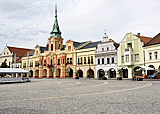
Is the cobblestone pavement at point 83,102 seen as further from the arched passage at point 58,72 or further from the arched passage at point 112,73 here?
the arched passage at point 58,72

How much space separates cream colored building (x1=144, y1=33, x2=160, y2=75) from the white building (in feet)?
29.9

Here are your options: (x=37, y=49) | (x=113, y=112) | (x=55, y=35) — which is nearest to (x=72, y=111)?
(x=113, y=112)

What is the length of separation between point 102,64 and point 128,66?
8085 millimetres

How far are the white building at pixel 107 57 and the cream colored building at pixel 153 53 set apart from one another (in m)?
9.11

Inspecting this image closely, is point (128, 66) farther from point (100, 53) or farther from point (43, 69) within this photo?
point (43, 69)

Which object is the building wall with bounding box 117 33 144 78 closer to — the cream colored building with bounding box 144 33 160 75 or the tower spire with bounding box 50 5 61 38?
the cream colored building with bounding box 144 33 160 75

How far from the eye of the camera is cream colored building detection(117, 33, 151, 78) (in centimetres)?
4989

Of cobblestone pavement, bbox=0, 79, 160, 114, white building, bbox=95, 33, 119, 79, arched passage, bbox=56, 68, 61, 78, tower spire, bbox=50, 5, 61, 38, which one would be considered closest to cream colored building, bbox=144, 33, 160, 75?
white building, bbox=95, 33, 119, 79

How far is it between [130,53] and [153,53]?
557cm

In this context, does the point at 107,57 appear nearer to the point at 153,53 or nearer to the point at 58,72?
the point at 153,53

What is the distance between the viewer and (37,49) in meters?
79.0

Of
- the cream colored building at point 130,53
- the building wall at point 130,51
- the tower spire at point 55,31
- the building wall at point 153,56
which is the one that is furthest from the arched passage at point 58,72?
the building wall at point 153,56

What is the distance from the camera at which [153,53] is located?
46906 millimetres

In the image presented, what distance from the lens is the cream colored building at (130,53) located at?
164ft
